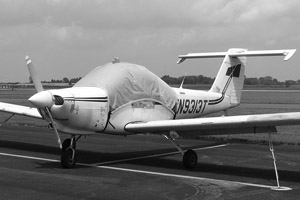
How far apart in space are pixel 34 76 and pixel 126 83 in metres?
2.08

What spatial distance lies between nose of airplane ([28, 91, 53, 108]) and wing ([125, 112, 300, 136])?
199cm

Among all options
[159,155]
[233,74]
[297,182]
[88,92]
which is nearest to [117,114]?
[88,92]

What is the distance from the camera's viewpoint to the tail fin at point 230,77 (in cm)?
1403

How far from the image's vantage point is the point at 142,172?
29.9 ft

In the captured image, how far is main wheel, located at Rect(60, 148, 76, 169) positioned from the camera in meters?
9.34

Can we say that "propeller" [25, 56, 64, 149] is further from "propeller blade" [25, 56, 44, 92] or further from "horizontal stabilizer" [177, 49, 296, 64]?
"horizontal stabilizer" [177, 49, 296, 64]

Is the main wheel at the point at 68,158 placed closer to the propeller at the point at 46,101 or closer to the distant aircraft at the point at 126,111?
the distant aircraft at the point at 126,111

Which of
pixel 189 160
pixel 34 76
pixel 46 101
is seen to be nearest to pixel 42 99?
pixel 46 101

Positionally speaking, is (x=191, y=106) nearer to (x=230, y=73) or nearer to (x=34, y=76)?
(x=230, y=73)

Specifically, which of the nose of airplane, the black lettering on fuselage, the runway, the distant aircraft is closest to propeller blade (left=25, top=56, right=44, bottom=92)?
the distant aircraft

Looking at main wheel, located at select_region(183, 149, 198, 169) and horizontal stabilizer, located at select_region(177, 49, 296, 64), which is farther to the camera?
horizontal stabilizer, located at select_region(177, 49, 296, 64)

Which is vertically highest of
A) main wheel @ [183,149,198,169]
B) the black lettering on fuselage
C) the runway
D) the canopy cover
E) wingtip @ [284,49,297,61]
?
wingtip @ [284,49,297,61]

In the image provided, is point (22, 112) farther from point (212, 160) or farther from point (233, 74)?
point (233, 74)

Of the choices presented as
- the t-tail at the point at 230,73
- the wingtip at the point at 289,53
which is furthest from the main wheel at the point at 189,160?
the t-tail at the point at 230,73
